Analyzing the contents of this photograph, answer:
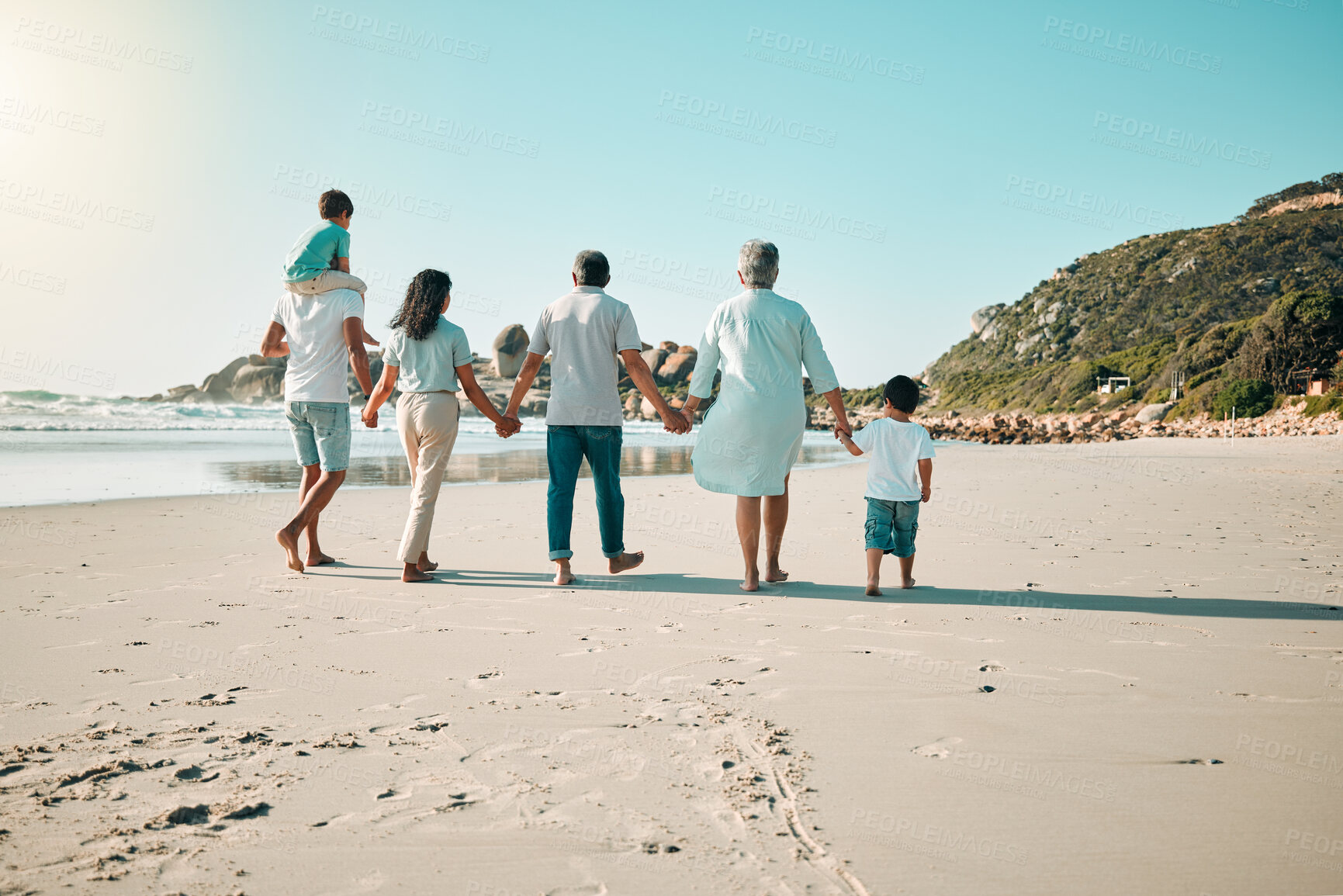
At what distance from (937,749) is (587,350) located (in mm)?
Result: 3374

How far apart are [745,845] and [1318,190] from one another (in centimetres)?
10282

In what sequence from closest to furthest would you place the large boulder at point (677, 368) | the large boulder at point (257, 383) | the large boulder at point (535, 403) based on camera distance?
the large boulder at point (535, 403) → the large boulder at point (677, 368) → the large boulder at point (257, 383)

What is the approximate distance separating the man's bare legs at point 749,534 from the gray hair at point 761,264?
4.34ft

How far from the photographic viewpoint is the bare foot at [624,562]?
5.32 metres

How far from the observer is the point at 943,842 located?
193 centimetres

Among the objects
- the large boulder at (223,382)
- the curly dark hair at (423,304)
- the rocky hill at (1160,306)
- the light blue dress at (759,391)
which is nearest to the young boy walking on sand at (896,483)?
the light blue dress at (759,391)

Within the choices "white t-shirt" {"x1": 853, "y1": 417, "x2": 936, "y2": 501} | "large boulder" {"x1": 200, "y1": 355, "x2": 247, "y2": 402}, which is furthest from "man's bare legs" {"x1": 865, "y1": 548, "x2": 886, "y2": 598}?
"large boulder" {"x1": 200, "y1": 355, "x2": 247, "y2": 402}

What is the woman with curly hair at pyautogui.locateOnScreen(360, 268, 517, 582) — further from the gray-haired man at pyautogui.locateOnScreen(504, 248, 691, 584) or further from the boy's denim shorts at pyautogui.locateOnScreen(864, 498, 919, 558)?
the boy's denim shorts at pyautogui.locateOnScreen(864, 498, 919, 558)

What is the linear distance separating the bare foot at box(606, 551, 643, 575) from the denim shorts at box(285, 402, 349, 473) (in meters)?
1.86

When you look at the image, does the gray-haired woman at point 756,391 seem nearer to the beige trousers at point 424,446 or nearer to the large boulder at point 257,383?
the beige trousers at point 424,446

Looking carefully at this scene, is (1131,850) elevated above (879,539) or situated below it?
below

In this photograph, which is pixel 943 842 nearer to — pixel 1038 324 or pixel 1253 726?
pixel 1253 726

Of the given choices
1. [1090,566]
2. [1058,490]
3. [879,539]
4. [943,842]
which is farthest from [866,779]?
[1058,490]

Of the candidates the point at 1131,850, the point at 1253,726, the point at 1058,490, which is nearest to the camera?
the point at 1131,850
